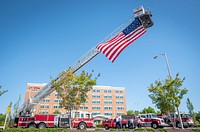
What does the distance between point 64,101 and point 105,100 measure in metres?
54.2

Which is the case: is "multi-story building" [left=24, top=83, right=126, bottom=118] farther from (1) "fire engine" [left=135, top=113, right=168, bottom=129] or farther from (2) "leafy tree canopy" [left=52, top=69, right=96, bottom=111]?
(2) "leafy tree canopy" [left=52, top=69, right=96, bottom=111]

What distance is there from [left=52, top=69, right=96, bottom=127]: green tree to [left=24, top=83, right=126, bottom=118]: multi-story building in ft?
161

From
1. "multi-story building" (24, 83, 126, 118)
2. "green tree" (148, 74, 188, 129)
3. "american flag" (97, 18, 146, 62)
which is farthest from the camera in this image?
"multi-story building" (24, 83, 126, 118)

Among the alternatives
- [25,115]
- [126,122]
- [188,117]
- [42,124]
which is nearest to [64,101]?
[42,124]

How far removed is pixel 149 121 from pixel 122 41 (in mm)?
15704

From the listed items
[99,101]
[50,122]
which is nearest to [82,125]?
[50,122]

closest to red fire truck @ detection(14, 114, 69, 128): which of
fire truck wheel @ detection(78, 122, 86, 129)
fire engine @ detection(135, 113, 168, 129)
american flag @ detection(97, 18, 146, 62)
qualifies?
fire truck wheel @ detection(78, 122, 86, 129)

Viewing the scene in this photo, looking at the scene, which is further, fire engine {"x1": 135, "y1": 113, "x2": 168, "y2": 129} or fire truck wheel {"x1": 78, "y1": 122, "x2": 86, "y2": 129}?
fire engine {"x1": 135, "y1": 113, "x2": 168, "y2": 129}

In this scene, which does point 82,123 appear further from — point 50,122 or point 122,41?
point 122,41

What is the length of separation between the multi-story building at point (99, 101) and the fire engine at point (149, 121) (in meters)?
45.8

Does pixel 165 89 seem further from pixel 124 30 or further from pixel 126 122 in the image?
pixel 124 30

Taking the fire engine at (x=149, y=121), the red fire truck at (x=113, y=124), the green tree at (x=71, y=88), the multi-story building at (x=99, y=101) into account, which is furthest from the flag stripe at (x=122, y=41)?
the multi-story building at (x=99, y=101)

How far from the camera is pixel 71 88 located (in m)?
20.6

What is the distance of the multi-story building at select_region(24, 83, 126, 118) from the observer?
6700 cm
